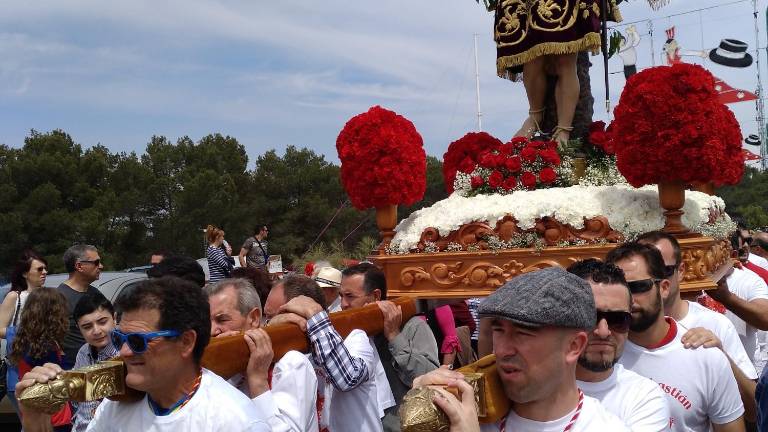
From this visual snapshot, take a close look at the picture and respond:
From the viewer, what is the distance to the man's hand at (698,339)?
117 inches

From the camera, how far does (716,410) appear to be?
9.72 ft

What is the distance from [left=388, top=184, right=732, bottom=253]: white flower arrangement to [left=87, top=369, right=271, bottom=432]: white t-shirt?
2771 mm

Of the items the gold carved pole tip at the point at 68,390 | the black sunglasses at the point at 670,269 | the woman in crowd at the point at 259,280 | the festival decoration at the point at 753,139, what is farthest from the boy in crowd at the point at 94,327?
the festival decoration at the point at 753,139

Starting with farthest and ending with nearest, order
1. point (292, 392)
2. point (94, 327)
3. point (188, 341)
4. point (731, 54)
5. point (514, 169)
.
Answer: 1. point (731, 54)
2. point (514, 169)
3. point (94, 327)
4. point (292, 392)
5. point (188, 341)

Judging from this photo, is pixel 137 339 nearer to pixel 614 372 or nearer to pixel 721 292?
pixel 614 372

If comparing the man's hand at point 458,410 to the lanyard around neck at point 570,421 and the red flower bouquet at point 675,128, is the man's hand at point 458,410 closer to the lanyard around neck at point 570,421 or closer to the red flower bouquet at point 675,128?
the lanyard around neck at point 570,421

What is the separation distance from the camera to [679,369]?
2969mm

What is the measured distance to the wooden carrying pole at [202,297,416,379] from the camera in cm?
251

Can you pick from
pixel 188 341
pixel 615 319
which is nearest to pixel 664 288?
pixel 615 319

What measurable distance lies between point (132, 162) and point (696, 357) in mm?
21737

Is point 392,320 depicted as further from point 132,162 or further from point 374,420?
point 132,162

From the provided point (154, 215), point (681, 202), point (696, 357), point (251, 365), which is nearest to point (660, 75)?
point (681, 202)

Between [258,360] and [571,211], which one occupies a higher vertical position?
[571,211]

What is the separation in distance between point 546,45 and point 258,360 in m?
3.81
